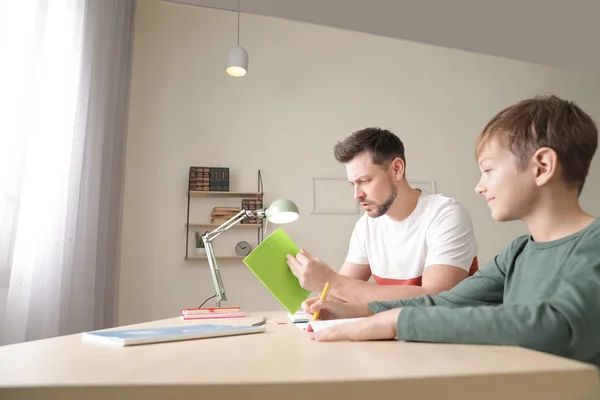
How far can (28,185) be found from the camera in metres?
1.85

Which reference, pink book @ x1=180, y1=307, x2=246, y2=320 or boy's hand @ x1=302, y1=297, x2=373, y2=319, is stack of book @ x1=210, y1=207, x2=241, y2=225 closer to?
pink book @ x1=180, y1=307, x2=246, y2=320

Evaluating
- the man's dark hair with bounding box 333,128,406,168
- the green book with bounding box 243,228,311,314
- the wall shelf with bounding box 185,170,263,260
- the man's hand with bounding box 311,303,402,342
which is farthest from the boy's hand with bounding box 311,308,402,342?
the wall shelf with bounding box 185,170,263,260

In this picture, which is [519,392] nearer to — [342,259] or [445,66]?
[342,259]

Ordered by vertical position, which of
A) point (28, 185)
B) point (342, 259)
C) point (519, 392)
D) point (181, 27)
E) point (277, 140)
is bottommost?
point (519, 392)

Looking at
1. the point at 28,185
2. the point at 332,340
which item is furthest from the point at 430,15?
the point at 28,185

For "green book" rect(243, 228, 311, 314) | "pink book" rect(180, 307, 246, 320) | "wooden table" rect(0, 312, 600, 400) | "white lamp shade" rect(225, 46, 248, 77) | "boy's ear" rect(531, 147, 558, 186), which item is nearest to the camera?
"wooden table" rect(0, 312, 600, 400)

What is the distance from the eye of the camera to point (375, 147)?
179 centimetres

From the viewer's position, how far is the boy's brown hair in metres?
0.85

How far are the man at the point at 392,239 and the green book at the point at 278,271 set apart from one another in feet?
0.12

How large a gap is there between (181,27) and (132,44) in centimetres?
53

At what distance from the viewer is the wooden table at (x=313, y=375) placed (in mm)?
396

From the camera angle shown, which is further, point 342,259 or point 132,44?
point 342,259

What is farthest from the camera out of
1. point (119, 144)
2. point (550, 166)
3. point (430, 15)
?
point (119, 144)

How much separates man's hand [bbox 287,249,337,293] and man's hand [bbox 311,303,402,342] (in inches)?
24.4
